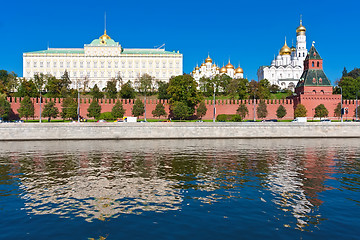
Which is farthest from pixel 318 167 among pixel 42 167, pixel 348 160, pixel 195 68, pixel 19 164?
pixel 195 68

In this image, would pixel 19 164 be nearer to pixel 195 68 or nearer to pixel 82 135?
pixel 82 135

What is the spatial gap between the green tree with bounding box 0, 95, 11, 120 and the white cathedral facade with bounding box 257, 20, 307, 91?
85743 millimetres

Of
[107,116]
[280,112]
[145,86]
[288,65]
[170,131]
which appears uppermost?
[288,65]

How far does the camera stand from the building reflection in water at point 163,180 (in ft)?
36.5

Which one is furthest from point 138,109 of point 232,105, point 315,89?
point 315,89

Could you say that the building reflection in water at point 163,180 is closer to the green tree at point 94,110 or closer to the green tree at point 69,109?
the green tree at point 69,109

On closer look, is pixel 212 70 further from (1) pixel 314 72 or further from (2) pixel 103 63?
(1) pixel 314 72

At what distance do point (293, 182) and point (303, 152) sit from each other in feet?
38.1

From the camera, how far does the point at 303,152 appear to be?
83.6 ft

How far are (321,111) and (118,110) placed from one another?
37.7m

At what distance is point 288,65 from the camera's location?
370ft

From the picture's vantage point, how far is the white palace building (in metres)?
104

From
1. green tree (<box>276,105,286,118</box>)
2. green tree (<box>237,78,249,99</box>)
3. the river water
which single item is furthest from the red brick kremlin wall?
the river water

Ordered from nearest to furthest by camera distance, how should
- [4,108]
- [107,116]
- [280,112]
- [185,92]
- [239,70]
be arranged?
[4,108]
[107,116]
[185,92]
[280,112]
[239,70]
